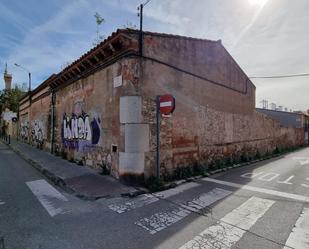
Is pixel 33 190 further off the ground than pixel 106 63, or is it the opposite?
pixel 106 63

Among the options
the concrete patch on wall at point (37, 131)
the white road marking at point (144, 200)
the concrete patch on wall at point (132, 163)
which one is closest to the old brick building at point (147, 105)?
the concrete patch on wall at point (132, 163)

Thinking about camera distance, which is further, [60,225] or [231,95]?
[231,95]

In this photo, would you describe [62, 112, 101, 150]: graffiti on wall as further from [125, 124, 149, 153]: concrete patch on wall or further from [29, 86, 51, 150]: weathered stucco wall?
[29, 86, 51, 150]: weathered stucco wall

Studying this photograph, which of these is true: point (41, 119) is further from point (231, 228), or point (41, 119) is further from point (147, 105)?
point (231, 228)

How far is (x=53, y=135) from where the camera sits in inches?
574

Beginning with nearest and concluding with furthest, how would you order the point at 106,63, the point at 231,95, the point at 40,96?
the point at 106,63, the point at 231,95, the point at 40,96

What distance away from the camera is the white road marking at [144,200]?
5289 mm

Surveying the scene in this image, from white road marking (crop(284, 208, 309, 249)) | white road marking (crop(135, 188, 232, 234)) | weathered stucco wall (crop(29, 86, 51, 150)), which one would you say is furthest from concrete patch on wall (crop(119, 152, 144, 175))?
weathered stucco wall (crop(29, 86, 51, 150))

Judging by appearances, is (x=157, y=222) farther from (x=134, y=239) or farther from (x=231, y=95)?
(x=231, y=95)

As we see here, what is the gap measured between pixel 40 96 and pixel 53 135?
5.02 metres

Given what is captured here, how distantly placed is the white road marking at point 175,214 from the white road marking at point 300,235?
5.95ft

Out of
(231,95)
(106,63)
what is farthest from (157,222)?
(231,95)

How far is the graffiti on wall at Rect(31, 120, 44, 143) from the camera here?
17.6 meters

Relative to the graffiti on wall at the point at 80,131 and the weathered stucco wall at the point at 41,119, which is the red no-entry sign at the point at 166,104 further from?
the weathered stucco wall at the point at 41,119
